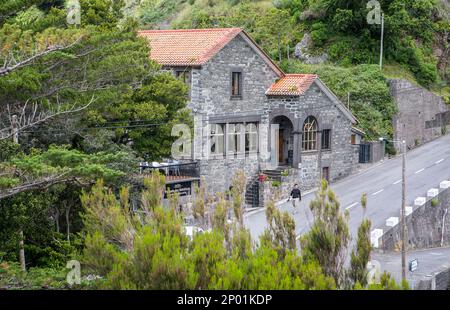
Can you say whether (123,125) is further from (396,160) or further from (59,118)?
(396,160)

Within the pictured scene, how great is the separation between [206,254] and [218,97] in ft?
67.1

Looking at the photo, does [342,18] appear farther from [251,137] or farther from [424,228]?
[424,228]

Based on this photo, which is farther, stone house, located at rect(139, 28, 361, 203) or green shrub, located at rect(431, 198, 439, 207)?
stone house, located at rect(139, 28, 361, 203)

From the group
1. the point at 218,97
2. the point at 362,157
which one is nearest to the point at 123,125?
the point at 218,97

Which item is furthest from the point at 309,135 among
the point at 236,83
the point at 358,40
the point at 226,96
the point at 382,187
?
the point at 358,40

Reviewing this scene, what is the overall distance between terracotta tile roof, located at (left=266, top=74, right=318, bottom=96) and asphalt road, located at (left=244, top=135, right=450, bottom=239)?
4.71 metres

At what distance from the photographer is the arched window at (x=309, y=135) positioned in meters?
37.6

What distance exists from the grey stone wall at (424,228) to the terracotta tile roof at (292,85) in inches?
301

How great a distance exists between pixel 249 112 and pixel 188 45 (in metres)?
4.11

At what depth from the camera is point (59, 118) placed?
24797 mm

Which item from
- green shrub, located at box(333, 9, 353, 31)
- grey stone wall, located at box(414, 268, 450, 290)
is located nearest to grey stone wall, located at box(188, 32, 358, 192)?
green shrub, located at box(333, 9, 353, 31)

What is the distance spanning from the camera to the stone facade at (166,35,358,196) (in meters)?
34.4

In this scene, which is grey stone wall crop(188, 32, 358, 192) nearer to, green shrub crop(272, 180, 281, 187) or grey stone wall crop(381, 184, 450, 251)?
green shrub crop(272, 180, 281, 187)

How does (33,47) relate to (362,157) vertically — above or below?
above
